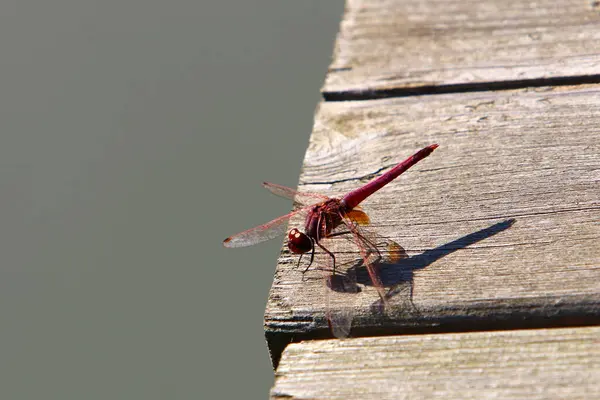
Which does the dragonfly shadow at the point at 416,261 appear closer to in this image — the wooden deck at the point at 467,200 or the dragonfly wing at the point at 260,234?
the wooden deck at the point at 467,200

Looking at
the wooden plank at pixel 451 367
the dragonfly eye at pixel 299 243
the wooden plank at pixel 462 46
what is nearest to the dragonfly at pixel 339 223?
the dragonfly eye at pixel 299 243

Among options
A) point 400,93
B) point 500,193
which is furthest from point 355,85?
point 500,193

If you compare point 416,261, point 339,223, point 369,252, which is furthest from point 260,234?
point 416,261

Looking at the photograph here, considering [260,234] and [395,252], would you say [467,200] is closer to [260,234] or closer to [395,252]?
[395,252]

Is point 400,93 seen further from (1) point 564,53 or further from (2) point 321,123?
(1) point 564,53

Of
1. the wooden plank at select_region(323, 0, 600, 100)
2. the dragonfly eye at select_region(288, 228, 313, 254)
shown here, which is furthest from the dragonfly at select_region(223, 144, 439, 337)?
the wooden plank at select_region(323, 0, 600, 100)
